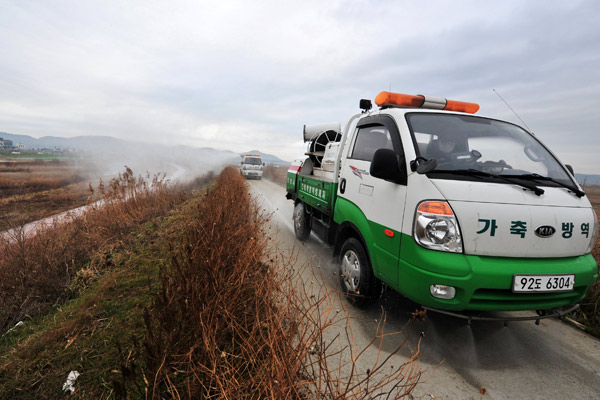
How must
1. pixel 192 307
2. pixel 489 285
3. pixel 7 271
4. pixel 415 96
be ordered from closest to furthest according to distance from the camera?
pixel 192 307 → pixel 489 285 → pixel 415 96 → pixel 7 271

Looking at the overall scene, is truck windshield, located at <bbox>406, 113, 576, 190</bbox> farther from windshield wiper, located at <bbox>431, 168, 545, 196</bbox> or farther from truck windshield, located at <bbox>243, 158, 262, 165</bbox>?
truck windshield, located at <bbox>243, 158, 262, 165</bbox>

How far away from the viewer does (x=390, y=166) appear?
2.34m

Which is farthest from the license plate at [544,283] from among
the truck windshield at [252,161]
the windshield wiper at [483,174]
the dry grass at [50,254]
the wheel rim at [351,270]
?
the truck windshield at [252,161]

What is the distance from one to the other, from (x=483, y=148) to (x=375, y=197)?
1.21m

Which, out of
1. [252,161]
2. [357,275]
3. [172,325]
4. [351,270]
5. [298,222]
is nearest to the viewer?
[172,325]

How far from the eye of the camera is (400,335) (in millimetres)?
2631

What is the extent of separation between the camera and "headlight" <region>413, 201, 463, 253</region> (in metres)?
→ 1.99

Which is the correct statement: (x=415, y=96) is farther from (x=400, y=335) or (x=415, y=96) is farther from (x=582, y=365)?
(x=582, y=365)

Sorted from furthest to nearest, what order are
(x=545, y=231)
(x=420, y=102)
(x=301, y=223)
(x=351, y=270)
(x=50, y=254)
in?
1. (x=301, y=223)
2. (x=50, y=254)
3. (x=420, y=102)
4. (x=351, y=270)
5. (x=545, y=231)

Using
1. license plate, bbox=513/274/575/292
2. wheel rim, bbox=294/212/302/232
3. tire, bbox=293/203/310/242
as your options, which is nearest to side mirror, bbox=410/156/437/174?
license plate, bbox=513/274/575/292

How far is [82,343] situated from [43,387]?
0.41 metres

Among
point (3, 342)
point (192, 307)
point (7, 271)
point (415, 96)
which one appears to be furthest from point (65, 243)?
point (415, 96)

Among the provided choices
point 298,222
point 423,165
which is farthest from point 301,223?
point 423,165

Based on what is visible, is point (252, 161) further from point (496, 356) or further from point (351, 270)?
point (496, 356)
